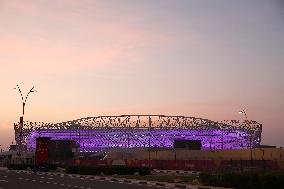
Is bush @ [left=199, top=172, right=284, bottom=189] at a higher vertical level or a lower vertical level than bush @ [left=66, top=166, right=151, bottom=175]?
higher

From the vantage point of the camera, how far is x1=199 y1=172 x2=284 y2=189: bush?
2731 cm

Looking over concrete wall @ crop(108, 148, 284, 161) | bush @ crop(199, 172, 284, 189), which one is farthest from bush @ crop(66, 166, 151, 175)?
concrete wall @ crop(108, 148, 284, 161)

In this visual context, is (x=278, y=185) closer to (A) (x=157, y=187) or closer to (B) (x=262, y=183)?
(B) (x=262, y=183)

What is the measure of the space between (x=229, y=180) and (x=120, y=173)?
25513 millimetres

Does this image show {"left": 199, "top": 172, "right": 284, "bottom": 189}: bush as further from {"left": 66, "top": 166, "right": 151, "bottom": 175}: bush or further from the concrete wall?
the concrete wall

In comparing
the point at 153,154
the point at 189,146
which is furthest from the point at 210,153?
the point at 189,146

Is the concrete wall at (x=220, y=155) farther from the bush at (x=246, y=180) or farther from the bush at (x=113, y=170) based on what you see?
the bush at (x=246, y=180)

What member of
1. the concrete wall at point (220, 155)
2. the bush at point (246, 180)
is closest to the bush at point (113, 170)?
the bush at point (246, 180)

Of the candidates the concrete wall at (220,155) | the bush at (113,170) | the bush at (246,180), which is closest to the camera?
the bush at (246,180)

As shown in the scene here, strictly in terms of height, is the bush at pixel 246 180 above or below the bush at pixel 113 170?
above

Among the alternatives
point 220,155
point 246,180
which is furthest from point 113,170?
point 220,155

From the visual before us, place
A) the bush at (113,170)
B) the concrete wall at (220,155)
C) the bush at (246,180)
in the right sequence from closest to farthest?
1. the bush at (246,180)
2. the bush at (113,170)
3. the concrete wall at (220,155)

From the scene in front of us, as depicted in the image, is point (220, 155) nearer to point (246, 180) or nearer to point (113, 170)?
point (113, 170)

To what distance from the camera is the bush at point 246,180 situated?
27.3 m
